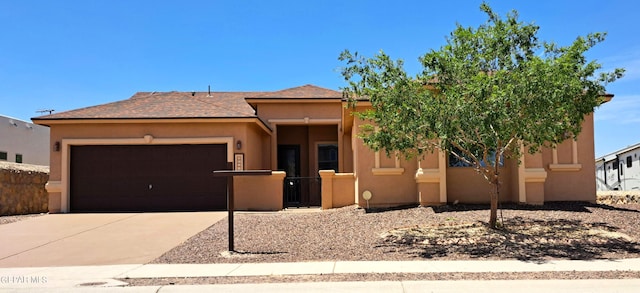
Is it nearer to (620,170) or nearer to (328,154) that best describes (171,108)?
(328,154)

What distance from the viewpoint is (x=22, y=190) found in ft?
60.0

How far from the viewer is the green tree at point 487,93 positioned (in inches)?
360

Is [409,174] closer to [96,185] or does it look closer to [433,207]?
[433,207]

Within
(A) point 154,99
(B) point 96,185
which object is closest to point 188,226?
(B) point 96,185

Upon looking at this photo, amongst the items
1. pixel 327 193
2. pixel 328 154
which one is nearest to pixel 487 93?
pixel 327 193

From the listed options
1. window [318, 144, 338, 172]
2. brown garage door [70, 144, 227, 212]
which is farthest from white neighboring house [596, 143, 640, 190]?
brown garage door [70, 144, 227, 212]

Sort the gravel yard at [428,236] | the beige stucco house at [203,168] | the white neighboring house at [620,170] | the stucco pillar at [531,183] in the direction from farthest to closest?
1. the white neighboring house at [620,170]
2. the beige stucco house at [203,168]
3. the stucco pillar at [531,183]
4. the gravel yard at [428,236]

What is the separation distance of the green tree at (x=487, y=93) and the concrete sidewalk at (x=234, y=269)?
2.43 m

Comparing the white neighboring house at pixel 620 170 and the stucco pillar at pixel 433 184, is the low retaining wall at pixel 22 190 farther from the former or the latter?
the white neighboring house at pixel 620 170

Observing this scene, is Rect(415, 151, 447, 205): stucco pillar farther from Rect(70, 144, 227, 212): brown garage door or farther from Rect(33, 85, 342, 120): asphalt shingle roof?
Rect(70, 144, 227, 212): brown garage door

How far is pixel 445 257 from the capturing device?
30.5 ft

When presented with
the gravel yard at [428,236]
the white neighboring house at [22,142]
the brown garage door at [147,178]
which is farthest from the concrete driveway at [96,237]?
the white neighboring house at [22,142]

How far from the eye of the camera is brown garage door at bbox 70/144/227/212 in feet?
56.3

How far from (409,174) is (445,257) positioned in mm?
6156
